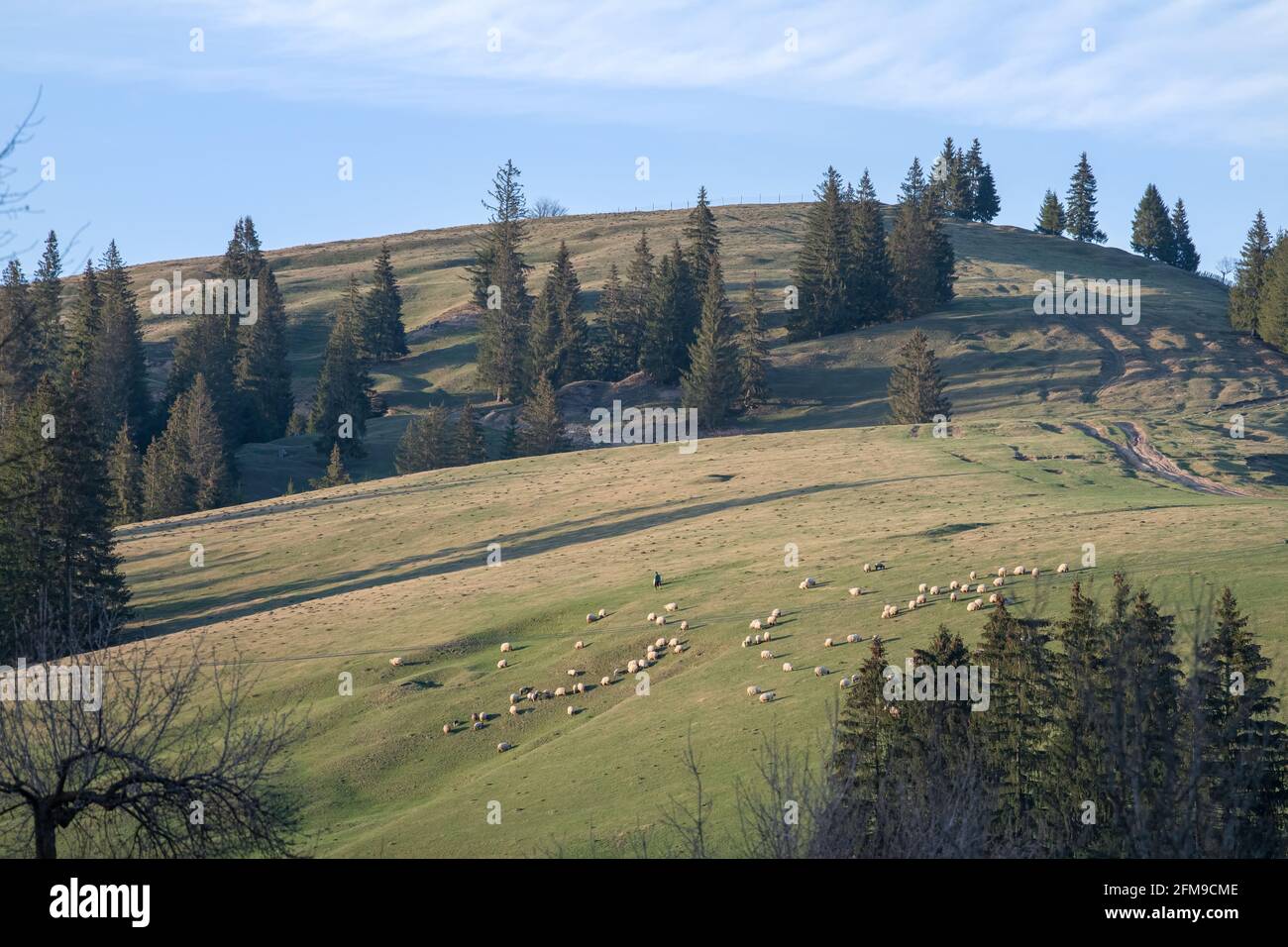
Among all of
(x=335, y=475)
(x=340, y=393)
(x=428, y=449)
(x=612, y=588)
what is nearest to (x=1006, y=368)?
(x=428, y=449)

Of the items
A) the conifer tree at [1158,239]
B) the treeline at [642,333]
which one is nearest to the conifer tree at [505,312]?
the treeline at [642,333]

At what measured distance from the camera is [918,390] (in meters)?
102

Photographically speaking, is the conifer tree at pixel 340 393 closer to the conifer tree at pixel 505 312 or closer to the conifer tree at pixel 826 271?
the conifer tree at pixel 505 312

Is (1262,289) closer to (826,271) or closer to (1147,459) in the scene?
(826,271)

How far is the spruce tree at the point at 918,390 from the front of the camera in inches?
4006

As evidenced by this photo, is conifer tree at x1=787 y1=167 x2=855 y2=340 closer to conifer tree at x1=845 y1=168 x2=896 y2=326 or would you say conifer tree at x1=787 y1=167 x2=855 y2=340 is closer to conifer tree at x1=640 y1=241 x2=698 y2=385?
conifer tree at x1=845 y1=168 x2=896 y2=326

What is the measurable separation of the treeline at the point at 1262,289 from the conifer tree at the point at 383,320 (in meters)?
92.1

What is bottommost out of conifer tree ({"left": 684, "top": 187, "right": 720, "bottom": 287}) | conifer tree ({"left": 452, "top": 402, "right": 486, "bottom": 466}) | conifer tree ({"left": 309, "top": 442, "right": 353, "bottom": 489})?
conifer tree ({"left": 309, "top": 442, "right": 353, "bottom": 489})

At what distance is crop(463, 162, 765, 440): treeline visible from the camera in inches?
4643

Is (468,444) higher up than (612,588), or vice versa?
(468,444)

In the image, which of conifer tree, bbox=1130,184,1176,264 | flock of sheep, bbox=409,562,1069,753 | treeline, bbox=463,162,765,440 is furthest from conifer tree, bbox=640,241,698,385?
conifer tree, bbox=1130,184,1176,264

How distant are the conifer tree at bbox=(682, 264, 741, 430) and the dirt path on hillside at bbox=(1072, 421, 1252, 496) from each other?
3532cm

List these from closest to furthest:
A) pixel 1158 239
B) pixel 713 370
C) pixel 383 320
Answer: pixel 713 370 → pixel 383 320 → pixel 1158 239

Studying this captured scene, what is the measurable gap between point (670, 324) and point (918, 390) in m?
33.6
